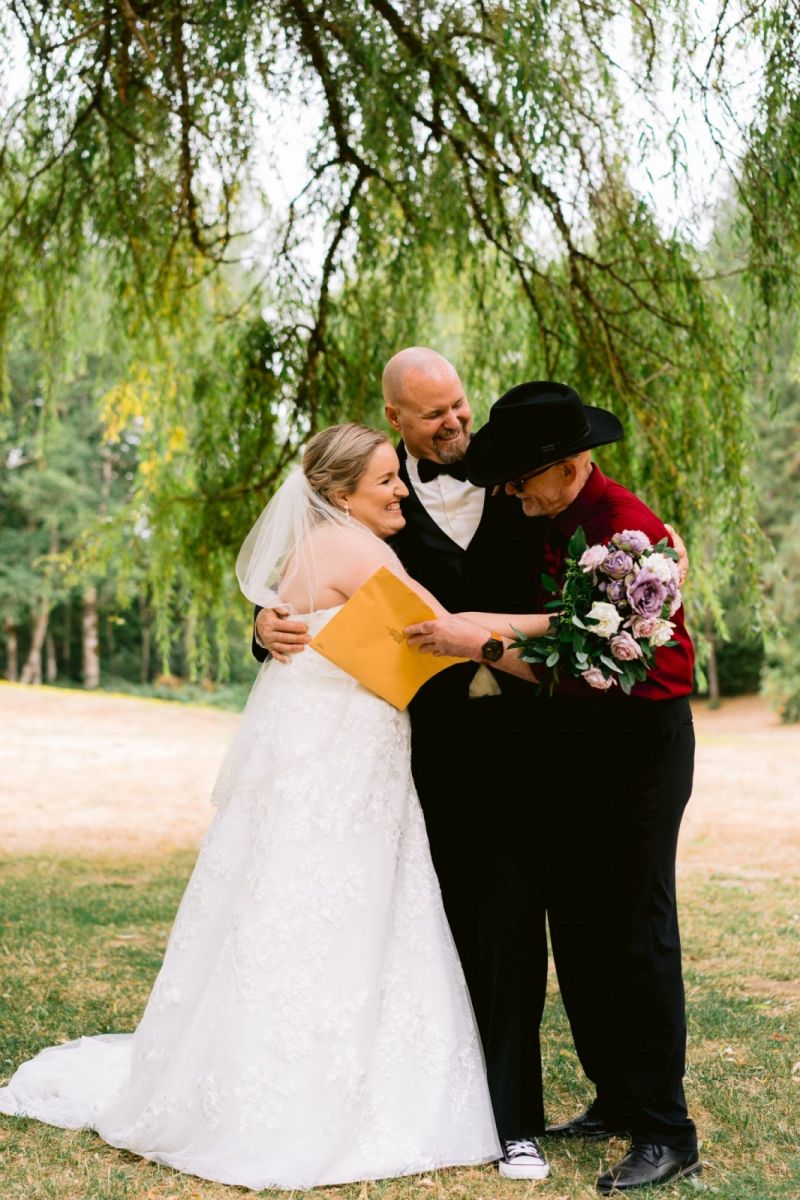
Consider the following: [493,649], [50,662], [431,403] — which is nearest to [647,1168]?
[493,649]

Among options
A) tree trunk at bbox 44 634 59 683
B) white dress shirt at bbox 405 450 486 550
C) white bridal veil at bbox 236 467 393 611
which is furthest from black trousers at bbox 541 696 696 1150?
tree trunk at bbox 44 634 59 683

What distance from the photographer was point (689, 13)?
5.69m

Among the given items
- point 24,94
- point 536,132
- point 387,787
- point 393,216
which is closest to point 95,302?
point 24,94

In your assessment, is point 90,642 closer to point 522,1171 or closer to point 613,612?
point 522,1171

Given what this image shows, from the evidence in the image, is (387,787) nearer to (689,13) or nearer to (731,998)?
(731,998)

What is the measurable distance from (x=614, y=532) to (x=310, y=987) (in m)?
1.46

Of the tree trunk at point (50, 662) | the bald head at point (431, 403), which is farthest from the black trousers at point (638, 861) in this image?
the tree trunk at point (50, 662)

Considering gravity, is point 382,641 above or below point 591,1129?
above

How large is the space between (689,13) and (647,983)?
437cm

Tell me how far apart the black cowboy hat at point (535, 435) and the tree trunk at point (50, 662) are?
3281cm

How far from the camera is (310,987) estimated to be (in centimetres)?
342

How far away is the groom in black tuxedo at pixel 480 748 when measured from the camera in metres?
3.50

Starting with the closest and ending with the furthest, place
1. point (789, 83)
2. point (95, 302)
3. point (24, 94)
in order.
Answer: point (789, 83) → point (24, 94) → point (95, 302)

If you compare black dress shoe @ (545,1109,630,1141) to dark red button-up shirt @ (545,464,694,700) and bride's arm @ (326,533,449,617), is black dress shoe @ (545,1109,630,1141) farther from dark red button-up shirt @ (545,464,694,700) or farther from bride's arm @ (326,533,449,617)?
bride's arm @ (326,533,449,617)
